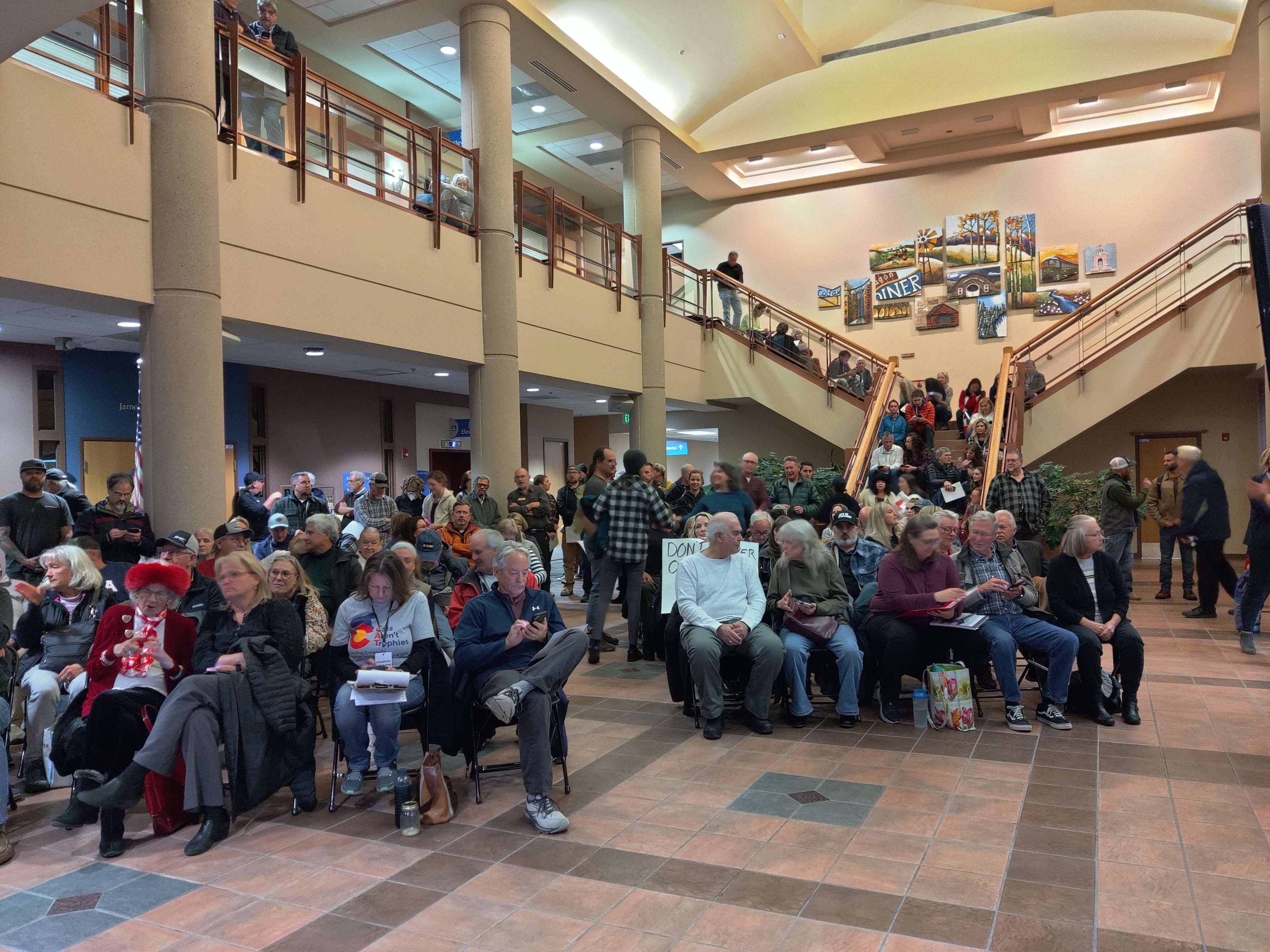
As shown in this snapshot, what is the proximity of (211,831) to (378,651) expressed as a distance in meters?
1.04

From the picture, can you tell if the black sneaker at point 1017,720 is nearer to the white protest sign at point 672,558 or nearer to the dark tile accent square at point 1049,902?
the white protest sign at point 672,558

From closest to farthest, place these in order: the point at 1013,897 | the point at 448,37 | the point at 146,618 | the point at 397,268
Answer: the point at 1013,897
the point at 146,618
the point at 397,268
the point at 448,37

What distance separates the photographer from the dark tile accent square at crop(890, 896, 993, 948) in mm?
2928

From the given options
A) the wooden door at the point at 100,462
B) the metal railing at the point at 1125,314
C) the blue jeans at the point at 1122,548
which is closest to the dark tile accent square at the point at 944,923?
the blue jeans at the point at 1122,548

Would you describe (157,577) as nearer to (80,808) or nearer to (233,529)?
(80,808)

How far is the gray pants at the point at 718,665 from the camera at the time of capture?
5324mm

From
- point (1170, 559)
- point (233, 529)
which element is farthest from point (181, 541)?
point (1170, 559)

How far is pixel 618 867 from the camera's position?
3557mm

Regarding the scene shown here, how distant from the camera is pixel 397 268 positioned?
9281 mm

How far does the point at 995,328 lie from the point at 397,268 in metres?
11.7

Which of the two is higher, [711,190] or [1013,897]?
[711,190]

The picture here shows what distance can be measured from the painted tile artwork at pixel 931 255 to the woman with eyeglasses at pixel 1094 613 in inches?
497

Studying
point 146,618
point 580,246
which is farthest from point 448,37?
point 146,618

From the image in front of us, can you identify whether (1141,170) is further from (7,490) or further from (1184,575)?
(7,490)
